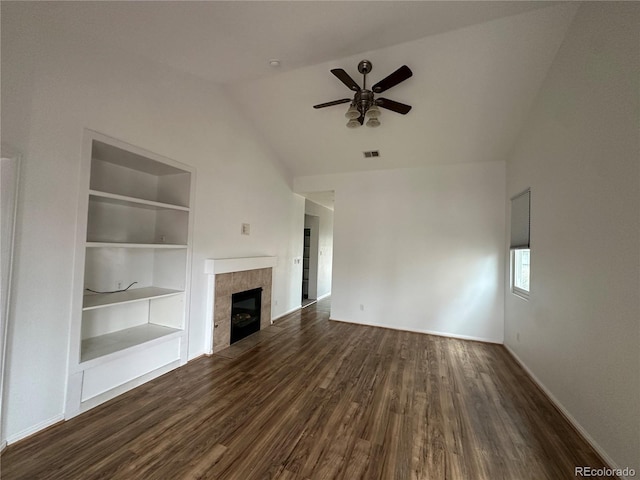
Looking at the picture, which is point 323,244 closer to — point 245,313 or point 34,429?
point 245,313

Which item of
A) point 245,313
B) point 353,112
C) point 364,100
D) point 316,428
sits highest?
point 364,100

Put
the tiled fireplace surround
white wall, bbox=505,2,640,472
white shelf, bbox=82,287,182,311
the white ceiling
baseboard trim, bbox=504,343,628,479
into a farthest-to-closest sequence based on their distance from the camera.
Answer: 1. the tiled fireplace surround
2. white shelf, bbox=82,287,182,311
3. the white ceiling
4. baseboard trim, bbox=504,343,628,479
5. white wall, bbox=505,2,640,472

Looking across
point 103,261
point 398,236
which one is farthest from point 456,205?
point 103,261

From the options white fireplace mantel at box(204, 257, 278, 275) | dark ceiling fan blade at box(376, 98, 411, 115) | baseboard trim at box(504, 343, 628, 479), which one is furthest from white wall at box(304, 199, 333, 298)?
baseboard trim at box(504, 343, 628, 479)

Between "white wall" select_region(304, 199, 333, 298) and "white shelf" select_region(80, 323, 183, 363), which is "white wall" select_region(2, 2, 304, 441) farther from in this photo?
"white wall" select_region(304, 199, 333, 298)

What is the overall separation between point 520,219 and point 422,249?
145 cm

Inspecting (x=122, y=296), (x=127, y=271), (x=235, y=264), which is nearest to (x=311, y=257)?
(x=235, y=264)

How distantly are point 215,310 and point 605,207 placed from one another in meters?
3.94

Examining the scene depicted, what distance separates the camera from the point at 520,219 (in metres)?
3.33

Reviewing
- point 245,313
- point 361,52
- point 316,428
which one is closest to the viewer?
point 316,428

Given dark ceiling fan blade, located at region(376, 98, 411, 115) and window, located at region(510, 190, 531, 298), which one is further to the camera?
window, located at region(510, 190, 531, 298)

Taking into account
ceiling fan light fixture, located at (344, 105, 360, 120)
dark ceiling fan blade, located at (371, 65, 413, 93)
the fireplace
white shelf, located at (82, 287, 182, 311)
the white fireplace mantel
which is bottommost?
the fireplace

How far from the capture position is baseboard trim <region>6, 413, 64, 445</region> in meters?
1.66

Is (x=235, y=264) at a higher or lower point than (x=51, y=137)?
lower
